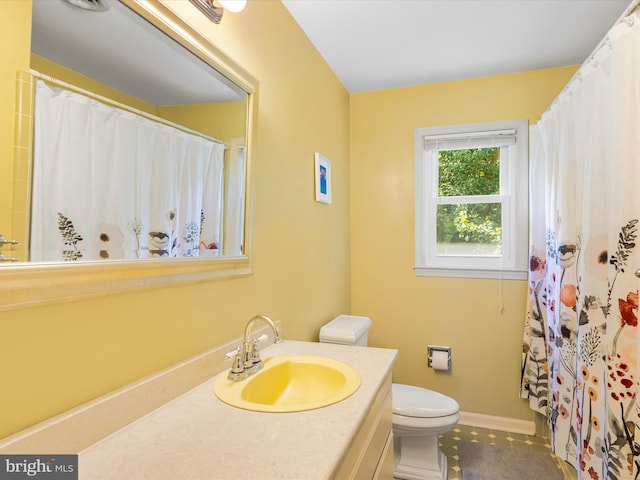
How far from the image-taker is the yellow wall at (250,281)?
0.70m

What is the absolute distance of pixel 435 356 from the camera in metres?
2.49

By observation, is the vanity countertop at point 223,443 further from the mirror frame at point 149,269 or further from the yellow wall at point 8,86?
the yellow wall at point 8,86

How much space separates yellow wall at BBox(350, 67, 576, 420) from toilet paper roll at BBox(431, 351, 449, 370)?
10cm

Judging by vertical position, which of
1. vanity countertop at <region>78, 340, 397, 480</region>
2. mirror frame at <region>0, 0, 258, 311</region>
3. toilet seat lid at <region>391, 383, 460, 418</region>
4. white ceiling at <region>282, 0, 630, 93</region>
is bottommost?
toilet seat lid at <region>391, 383, 460, 418</region>

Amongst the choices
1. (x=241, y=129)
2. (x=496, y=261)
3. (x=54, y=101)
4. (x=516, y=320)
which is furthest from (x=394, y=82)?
(x=54, y=101)

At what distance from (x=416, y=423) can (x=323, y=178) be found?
1421 millimetres

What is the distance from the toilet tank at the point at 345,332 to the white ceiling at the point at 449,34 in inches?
63.9

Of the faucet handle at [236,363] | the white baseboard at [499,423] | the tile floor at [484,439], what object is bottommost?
the tile floor at [484,439]

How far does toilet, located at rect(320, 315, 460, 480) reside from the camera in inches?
72.6

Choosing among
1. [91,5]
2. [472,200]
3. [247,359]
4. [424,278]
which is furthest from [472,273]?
[91,5]

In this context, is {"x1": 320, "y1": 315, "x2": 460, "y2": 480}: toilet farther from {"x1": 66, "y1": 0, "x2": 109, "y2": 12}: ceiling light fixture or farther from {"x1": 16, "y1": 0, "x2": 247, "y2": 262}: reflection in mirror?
{"x1": 66, "y1": 0, "x2": 109, "y2": 12}: ceiling light fixture

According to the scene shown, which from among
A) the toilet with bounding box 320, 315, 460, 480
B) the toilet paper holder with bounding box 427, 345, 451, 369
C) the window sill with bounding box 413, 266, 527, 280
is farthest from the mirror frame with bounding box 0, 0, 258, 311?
the toilet paper holder with bounding box 427, 345, 451, 369

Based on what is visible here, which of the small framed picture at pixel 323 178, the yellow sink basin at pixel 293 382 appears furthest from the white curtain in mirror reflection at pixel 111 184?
the small framed picture at pixel 323 178
